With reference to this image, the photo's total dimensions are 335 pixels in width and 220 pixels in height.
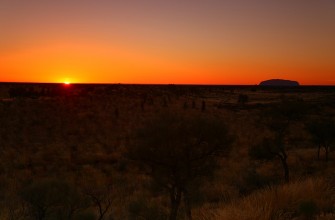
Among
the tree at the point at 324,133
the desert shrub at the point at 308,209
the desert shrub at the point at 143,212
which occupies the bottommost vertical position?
the desert shrub at the point at 143,212

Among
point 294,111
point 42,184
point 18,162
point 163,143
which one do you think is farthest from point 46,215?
point 294,111

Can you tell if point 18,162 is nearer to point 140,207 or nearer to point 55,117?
point 140,207

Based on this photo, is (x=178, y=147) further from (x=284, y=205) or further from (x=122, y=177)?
(x=122, y=177)

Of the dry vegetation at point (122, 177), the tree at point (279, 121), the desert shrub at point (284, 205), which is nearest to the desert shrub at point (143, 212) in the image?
the dry vegetation at point (122, 177)

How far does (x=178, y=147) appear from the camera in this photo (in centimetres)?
1135

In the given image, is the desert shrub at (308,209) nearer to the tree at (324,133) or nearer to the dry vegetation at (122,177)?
the dry vegetation at (122,177)

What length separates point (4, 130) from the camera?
31.6 meters

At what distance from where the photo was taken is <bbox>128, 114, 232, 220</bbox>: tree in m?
11.1

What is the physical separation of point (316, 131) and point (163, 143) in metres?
16.0

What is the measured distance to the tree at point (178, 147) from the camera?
36.6 feet

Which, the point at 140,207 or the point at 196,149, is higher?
the point at 196,149

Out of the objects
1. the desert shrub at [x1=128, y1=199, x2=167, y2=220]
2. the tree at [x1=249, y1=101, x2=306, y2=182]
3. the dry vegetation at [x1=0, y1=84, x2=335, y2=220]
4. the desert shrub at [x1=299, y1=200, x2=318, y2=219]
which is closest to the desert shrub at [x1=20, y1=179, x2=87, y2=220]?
the dry vegetation at [x1=0, y1=84, x2=335, y2=220]

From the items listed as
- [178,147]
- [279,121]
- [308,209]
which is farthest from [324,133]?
[308,209]

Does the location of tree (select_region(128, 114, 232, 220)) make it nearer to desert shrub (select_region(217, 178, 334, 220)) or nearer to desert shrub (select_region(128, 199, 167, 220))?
desert shrub (select_region(128, 199, 167, 220))
